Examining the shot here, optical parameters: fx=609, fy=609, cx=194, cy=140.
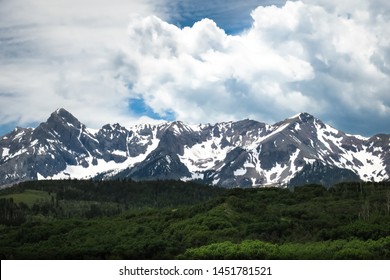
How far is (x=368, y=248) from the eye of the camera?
6417 inches

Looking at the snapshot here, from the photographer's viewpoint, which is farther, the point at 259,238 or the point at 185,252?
the point at 259,238

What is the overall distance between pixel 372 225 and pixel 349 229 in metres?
7.13

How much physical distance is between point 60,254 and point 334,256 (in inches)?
3356

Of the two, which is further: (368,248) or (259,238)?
(259,238)

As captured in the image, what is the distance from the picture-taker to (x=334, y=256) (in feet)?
511

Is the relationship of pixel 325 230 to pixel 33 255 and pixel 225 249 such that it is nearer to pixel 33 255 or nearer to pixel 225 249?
pixel 225 249

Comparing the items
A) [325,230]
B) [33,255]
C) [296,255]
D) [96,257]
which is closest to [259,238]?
[325,230]

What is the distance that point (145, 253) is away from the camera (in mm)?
187250

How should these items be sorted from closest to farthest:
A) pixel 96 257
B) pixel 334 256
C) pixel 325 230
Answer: pixel 334 256 < pixel 96 257 < pixel 325 230
